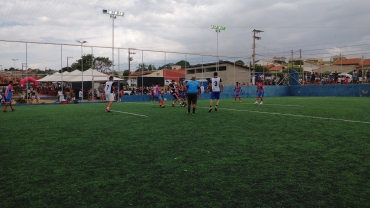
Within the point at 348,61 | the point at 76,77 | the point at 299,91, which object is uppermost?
the point at 348,61

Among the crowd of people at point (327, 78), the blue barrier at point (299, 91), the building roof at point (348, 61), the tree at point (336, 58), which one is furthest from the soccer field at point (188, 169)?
the building roof at point (348, 61)

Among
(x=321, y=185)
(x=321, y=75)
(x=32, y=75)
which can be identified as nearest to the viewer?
(x=321, y=185)

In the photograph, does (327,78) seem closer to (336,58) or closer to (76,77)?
(336,58)

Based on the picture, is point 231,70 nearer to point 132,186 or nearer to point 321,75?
point 321,75

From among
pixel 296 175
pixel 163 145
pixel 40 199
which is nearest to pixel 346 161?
pixel 296 175

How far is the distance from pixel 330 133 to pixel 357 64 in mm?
31261

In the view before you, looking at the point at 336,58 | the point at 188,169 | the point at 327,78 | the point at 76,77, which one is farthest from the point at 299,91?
the point at 188,169

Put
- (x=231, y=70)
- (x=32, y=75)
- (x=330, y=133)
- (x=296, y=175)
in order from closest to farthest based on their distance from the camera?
(x=296, y=175), (x=330, y=133), (x=32, y=75), (x=231, y=70)

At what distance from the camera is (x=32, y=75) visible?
2638 cm

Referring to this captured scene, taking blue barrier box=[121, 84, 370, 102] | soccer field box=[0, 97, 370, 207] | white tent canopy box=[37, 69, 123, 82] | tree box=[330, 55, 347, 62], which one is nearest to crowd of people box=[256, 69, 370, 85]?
blue barrier box=[121, 84, 370, 102]

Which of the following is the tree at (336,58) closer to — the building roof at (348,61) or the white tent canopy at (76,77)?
the building roof at (348,61)

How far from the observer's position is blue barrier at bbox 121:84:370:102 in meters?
31.1

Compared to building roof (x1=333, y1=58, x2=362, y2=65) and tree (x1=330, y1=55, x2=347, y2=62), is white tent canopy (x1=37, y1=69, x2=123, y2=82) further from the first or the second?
building roof (x1=333, y1=58, x2=362, y2=65)

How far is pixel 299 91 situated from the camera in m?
38.6
